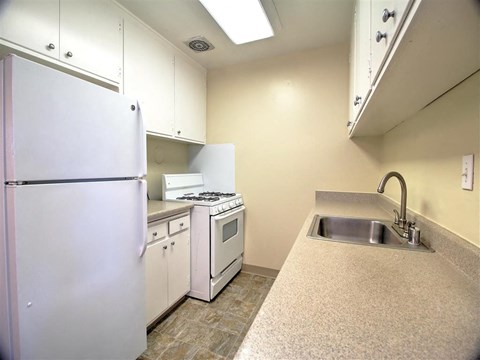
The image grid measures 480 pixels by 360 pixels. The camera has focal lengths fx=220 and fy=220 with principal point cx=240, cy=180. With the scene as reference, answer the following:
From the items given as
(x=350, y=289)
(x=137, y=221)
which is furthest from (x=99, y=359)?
(x=350, y=289)

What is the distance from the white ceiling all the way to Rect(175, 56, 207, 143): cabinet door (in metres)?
0.18

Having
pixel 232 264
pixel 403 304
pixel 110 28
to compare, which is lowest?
pixel 232 264

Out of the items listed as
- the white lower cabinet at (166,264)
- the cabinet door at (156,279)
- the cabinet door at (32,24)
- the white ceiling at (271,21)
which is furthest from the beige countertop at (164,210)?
the white ceiling at (271,21)

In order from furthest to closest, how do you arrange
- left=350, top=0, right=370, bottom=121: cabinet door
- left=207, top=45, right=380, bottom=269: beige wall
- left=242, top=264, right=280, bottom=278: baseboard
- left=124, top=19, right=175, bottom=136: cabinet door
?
left=242, top=264, right=280, bottom=278: baseboard → left=207, top=45, right=380, bottom=269: beige wall → left=124, top=19, right=175, bottom=136: cabinet door → left=350, top=0, right=370, bottom=121: cabinet door

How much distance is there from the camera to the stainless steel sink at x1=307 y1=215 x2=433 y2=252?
1.34m

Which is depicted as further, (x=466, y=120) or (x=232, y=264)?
(x=232, y=264)

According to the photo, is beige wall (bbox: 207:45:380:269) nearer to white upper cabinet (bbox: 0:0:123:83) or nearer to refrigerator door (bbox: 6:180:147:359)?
white upper cabinet (bbox: 0:0:123:83)

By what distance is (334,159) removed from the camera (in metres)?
2.25

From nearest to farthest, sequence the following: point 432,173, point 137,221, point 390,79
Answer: point 390,79
point 432,173
point 137,221

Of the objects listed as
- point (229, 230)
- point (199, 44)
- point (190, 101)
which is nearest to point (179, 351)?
point (229, 230)

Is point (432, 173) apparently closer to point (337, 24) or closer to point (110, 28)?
point (337, 24)

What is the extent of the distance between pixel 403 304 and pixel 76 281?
1256 mm

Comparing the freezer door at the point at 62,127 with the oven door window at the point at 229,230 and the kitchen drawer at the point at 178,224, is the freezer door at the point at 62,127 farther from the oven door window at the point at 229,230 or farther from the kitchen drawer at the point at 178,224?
the oven door window at the point at 229,230

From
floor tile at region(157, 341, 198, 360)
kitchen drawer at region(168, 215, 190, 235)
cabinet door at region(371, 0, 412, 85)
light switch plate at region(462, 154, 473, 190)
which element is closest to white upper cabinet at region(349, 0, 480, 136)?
cabinet door at region(371, 0, 412, 85)
